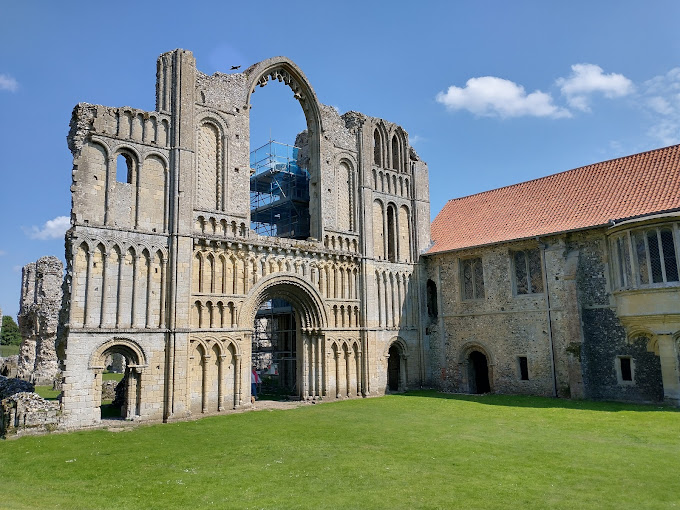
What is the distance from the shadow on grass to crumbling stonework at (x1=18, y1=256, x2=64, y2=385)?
71.2ft

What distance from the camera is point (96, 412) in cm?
1759

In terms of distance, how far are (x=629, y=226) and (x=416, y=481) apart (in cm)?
1438

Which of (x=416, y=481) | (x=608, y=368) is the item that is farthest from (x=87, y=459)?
(x=608, y=368)

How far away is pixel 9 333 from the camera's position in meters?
79.6

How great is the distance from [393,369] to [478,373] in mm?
4258

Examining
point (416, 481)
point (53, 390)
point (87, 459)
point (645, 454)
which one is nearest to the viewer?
point (416, 481)

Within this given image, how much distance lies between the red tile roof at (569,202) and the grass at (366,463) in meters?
7.93

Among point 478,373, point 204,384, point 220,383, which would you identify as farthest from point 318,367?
point 478,373

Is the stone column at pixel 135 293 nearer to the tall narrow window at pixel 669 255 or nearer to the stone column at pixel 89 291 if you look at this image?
the stone column at pixel 89 291

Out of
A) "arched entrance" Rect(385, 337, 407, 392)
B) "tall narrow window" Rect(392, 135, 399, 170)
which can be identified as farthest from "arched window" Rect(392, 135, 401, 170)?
"arched entrance" Rect(385, 337, 407, 392)

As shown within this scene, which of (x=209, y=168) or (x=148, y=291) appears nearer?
(x=148, y=291)

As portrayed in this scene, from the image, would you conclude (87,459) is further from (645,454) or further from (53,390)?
(53,390)

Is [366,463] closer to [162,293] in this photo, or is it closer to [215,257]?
[162,293]

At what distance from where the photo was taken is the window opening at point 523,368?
24188 mm
